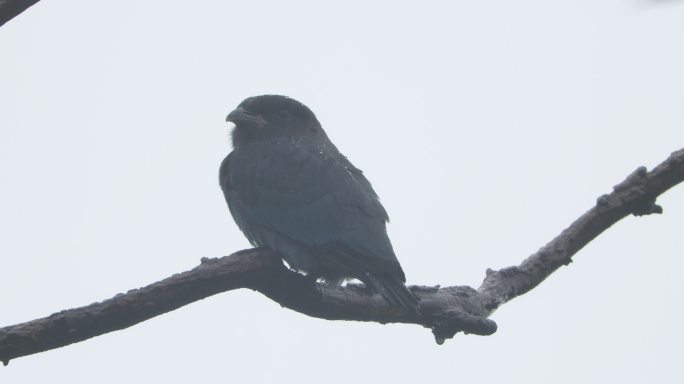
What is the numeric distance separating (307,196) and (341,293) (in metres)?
1.36

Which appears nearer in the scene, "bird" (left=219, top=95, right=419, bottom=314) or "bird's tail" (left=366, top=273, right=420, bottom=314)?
"bird's tail" (left=366, top=273, right=420, bottom=314)

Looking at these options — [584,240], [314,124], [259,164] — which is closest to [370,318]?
[584,240]

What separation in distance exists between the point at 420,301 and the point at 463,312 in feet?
0.83

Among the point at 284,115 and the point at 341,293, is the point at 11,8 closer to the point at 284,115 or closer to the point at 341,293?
the point at 341,293

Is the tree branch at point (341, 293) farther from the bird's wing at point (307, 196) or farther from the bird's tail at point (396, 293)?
the bird's wing at point (307, 196)

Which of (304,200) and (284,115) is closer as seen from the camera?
(304,200)

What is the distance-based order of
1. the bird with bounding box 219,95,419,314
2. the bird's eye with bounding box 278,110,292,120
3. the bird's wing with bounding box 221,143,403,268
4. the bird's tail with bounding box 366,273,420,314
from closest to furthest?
the bird's tail with bounding box 366,273,420,314 < the bird with bounding box 219,95,419,314 < the bird's wing with bounding box 221,143,403,268 < the bird's eye with bounding box 278,110,292,120

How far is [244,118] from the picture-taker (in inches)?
273

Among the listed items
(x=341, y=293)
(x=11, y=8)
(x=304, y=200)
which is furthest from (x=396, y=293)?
(x=11, y=8)

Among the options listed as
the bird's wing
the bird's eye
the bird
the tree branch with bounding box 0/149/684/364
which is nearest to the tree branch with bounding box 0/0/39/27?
the tree branch with bounding box 0/149/684/364

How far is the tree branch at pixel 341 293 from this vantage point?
12.6 feet

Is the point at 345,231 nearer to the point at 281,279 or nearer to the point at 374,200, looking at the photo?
the point at 374,200

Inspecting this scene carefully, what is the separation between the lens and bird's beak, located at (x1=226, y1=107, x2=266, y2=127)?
694cm

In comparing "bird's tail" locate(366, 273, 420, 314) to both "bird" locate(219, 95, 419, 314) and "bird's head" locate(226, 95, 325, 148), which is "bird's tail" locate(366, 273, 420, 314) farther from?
"bird's head" locate(226, 95, 325, 148)
